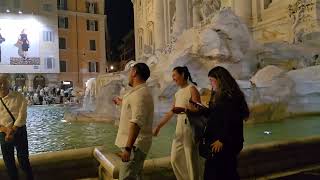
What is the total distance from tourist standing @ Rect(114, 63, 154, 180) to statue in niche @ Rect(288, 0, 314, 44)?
37.9 feet

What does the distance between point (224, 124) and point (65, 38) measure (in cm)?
4349

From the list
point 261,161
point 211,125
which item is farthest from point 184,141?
point 261,161

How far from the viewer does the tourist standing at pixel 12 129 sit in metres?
3.94

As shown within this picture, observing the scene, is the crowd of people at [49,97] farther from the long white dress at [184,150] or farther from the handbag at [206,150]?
the handbag at [206,150]

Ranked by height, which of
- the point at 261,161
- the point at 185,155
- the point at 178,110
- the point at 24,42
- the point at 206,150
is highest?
the point at 24,42

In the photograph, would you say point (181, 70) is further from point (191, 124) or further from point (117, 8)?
point (117, 8)

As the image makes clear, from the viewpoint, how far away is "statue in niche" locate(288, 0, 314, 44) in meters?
13.8

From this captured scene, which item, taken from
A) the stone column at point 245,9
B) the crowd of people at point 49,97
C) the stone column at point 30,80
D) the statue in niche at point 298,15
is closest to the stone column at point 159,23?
the crowd of people at point 49,97

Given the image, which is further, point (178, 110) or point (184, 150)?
point (184, 150)

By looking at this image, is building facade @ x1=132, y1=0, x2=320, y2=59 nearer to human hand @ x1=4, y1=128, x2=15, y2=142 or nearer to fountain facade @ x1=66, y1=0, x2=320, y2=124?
fountain facade @ x1=66, y1=0, x2=320, y2=124

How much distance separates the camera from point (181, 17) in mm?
24641

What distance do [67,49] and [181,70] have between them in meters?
42.5

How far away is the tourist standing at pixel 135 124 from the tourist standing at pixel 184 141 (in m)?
0.45

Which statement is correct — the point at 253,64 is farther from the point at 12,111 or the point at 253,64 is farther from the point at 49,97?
the point at 49,97
